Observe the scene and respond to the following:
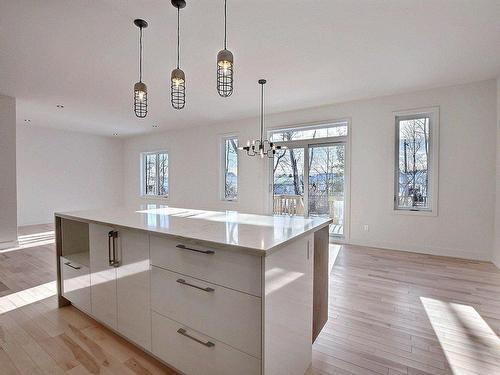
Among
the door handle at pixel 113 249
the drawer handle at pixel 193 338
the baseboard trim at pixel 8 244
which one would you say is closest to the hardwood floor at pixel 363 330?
the drawer handle at pixel 193 338

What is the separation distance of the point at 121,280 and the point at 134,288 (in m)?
0.16

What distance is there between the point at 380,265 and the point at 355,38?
294 cm

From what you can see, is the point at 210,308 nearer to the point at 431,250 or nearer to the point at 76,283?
the point at 76,283

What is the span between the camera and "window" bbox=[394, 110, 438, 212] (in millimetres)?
4266

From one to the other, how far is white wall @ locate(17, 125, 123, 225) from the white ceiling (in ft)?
9.62

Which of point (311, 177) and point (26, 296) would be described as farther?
point (311, 177)

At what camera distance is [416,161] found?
443cm

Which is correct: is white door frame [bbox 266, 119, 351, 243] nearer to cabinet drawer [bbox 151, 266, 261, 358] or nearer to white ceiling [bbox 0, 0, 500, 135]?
white ceiling [bbox 0, 0, 500, 135]

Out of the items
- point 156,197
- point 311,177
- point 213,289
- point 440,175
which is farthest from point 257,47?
point 156,197

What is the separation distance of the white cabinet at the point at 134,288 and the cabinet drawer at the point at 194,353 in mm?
115

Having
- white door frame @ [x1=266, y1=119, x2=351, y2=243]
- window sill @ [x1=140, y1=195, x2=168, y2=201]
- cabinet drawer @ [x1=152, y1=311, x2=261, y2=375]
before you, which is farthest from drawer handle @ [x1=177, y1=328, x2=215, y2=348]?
window sill @ [x1=140, y1=195, x2=168, y2=201]

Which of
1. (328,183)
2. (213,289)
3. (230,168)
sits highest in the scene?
(230,168)

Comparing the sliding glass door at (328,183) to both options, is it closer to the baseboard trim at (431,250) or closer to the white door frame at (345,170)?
the white door frame at (345,170)

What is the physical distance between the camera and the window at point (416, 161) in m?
4.27
